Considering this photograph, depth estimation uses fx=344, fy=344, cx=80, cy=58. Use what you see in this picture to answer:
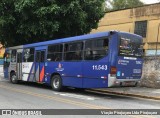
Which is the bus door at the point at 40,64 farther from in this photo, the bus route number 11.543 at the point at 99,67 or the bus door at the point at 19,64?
the bus route number 11.543 at the point at 99,67

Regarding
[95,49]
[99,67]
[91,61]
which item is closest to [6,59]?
[91,61]

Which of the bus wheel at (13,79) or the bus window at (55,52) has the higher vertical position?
the bus window at (55,52)

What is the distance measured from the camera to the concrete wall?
2061 centimetres

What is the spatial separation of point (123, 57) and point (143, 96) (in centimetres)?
246

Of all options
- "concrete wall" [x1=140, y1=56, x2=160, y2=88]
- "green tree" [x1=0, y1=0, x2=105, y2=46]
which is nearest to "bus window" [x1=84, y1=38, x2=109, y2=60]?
"concrete wall" [x1=140, y1=56, x2=160, y2=88]

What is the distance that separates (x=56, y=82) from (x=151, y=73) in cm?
614

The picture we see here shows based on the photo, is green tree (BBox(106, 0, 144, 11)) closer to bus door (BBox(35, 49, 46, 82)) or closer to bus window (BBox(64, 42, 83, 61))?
bus door (BBox(35, 49, 46, 82))

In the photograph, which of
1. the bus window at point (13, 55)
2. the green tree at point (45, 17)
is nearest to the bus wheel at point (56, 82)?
the green tree at point (45, 17)

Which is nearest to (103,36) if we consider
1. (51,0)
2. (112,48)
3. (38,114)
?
(112,48)

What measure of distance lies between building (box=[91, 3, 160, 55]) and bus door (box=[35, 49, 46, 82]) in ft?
32.4

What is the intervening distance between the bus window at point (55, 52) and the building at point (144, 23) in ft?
32.7

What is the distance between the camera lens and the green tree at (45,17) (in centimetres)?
2269

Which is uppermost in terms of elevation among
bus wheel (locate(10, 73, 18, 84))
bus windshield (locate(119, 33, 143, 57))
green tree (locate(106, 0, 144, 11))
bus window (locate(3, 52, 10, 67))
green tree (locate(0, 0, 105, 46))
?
green tree (locate(106, 0, 144, 11))

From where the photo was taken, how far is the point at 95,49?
52.1 ft
